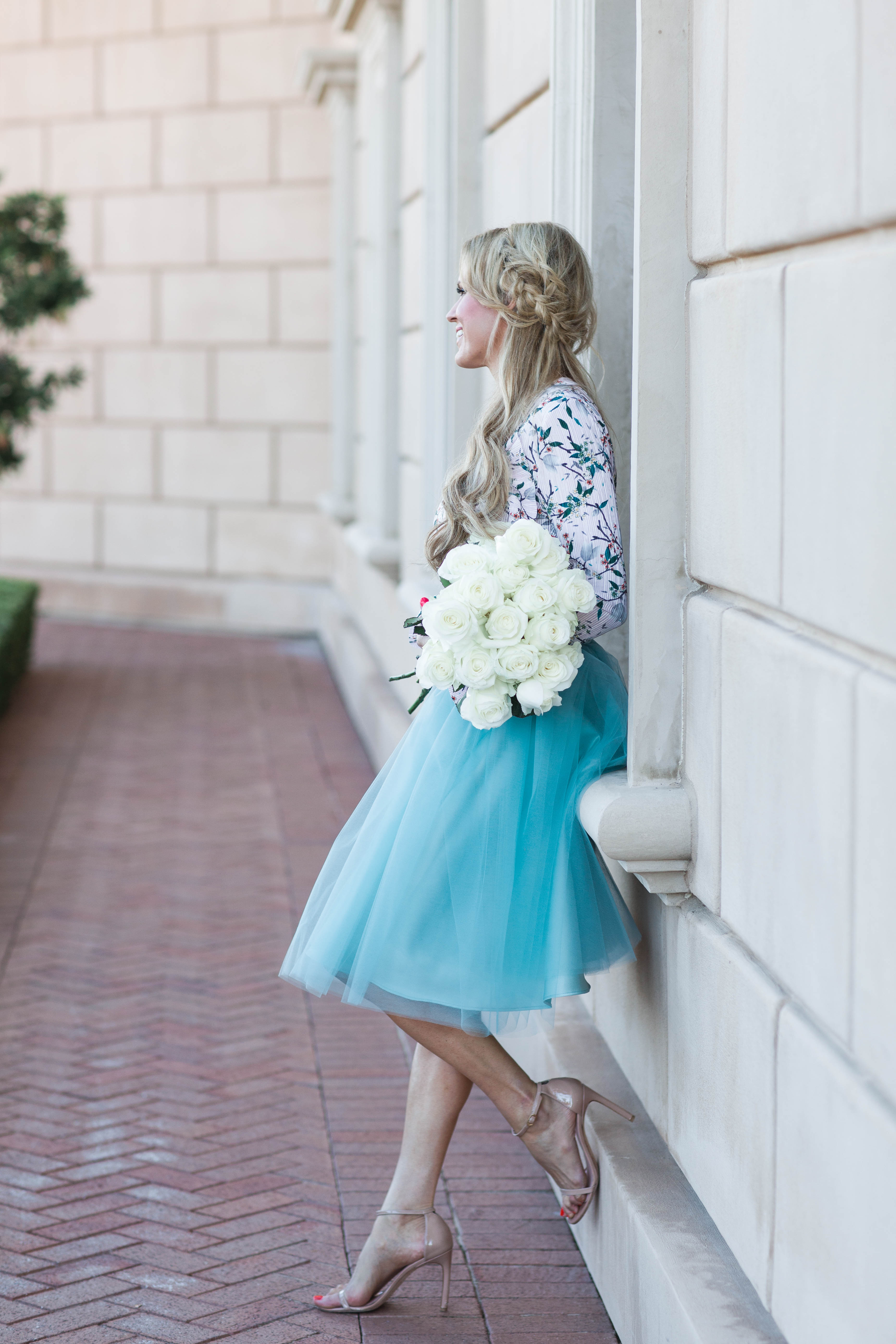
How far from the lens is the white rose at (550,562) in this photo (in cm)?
253

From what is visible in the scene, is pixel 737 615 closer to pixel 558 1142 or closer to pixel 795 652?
pixel 795 652

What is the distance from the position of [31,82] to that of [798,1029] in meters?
13.1

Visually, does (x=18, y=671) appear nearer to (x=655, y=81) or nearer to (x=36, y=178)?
(x=36, y=178)

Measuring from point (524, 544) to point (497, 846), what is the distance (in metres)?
0.52

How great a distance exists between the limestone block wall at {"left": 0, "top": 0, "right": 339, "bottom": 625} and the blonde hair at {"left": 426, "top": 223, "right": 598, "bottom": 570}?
932 centimetres

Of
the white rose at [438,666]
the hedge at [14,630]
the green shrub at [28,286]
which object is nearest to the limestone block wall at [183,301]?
the hedge at [14,630]

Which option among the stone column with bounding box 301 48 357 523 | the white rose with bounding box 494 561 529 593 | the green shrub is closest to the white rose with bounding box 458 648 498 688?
the white rose with bounding box 494 561 529 593

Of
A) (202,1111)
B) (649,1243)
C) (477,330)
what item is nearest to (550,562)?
(477,330)

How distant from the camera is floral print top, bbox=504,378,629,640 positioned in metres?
2.59

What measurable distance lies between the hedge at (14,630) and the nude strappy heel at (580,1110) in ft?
20.0

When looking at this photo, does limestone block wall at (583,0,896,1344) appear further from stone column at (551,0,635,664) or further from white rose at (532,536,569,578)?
stone column at (551,0,635,664)

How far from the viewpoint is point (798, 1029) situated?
1896 mm

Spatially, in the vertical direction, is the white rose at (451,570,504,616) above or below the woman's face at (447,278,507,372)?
below

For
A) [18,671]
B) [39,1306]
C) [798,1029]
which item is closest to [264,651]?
[18,671]
